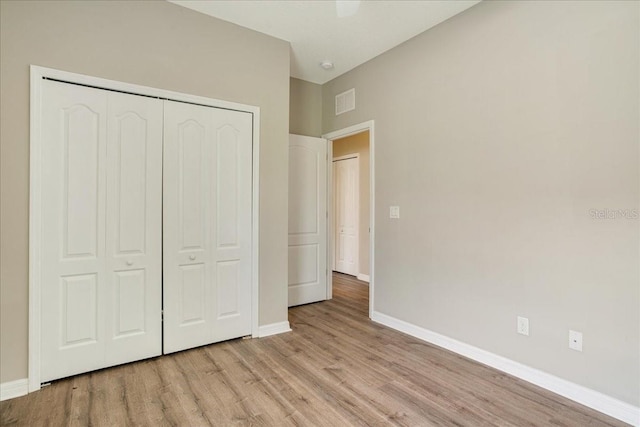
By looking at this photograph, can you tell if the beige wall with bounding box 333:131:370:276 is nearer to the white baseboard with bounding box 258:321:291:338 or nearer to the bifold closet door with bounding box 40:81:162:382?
the white baseboard with bounding box 258:321:291:338

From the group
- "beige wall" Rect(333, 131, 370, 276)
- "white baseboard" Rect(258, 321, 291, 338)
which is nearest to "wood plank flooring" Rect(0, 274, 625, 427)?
"white baseboard" Rect(258, 321, 291, 338)

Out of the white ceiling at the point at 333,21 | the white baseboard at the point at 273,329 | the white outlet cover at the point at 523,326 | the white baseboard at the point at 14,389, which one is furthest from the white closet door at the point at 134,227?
the white outlet cover at the point at 523,326

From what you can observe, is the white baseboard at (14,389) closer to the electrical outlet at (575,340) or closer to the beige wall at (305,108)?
the beige wall at (305,108)

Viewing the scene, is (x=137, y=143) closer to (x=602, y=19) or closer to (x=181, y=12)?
(x=181, y=12)

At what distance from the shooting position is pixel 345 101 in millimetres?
3986

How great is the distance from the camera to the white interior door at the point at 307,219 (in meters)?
4.06

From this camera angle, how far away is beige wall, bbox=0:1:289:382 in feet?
6.93

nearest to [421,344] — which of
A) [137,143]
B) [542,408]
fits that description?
[542,408]

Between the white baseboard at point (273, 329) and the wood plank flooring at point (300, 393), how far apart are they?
0.21m

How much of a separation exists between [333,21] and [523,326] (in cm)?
292

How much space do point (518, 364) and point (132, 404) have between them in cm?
264

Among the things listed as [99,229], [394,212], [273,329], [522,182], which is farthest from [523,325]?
[99,229]

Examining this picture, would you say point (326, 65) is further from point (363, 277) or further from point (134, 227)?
point (363, 277)

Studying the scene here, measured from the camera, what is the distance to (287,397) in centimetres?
212
